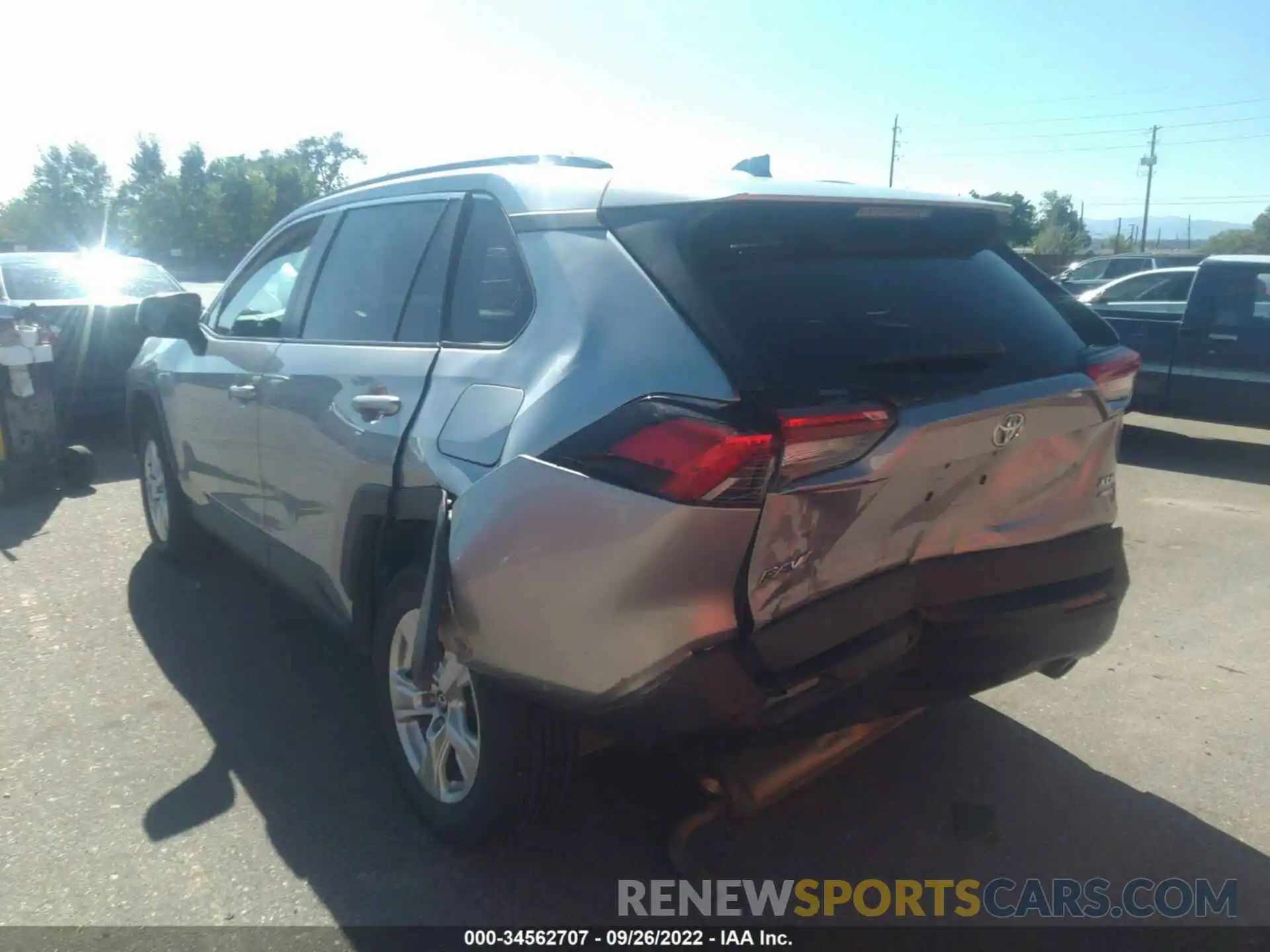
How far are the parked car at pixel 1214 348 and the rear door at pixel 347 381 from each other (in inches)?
296

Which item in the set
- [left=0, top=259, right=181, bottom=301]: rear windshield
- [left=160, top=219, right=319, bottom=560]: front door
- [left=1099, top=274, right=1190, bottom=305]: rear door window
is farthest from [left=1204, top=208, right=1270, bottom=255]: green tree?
[left=160, top=219, right=319, bottom=560]: front door

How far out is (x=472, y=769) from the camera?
9.66ft

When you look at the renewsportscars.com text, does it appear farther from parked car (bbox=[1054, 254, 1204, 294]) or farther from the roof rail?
parked car (bbox=[1054, 254, 1204, 294])

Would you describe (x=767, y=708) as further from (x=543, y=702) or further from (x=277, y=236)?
(x=277, y=236)

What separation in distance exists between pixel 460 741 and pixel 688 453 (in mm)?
1200

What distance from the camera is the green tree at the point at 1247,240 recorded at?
201ft

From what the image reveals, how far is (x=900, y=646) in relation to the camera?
2635mm

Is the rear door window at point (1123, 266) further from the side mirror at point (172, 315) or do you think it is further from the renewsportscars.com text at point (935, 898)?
the renewsportscars.com text at point (935, 898)

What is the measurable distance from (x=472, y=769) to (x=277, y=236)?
276 cm

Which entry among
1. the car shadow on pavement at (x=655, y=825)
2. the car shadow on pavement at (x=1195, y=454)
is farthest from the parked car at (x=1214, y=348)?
the car shadow on pavement at (x=655, y=825)

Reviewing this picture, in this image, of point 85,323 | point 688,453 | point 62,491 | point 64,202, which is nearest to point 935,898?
point 688,453

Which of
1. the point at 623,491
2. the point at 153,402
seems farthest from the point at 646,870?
the point at 153,402

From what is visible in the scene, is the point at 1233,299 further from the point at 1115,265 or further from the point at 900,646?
the point at 1115,265

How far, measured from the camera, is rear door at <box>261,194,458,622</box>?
3264mm
